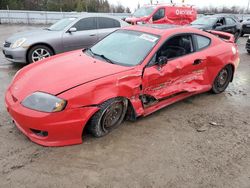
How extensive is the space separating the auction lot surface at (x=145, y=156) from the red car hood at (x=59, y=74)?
67cm

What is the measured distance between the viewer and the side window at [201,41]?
4.86 metres

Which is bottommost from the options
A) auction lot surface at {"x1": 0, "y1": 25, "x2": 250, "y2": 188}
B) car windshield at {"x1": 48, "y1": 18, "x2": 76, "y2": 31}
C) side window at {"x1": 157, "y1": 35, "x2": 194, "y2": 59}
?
auction lot surface at {"x1": 0, "y1": 25, "x2": 250, "y2": 188}

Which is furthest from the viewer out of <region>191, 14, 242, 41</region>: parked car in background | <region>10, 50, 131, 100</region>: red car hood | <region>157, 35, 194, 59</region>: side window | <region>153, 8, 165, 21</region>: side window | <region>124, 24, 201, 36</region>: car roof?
<region>153, 8, 165, 21</region>: side window

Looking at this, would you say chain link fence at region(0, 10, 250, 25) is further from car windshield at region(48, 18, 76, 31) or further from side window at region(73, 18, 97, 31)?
car windshield at region(48, 18, 76, 31)

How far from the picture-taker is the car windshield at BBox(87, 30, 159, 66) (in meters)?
4.04

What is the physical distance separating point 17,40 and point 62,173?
16.8 ft

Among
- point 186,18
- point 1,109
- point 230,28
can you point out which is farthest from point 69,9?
point 1,109

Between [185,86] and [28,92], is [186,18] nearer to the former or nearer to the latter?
[185,86]

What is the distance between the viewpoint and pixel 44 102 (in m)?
3.17

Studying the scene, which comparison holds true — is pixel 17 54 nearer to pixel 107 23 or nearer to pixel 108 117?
pixel 107 23

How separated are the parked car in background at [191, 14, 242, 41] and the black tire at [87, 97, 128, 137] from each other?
9.38 meters

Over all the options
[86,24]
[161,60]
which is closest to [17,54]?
[86,24]

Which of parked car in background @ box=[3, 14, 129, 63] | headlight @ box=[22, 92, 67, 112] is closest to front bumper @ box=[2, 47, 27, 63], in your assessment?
parked car in background @ box=[3, 14, 129, 63]

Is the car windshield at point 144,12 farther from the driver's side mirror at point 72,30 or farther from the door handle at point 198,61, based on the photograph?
the door handle at point 198,61
